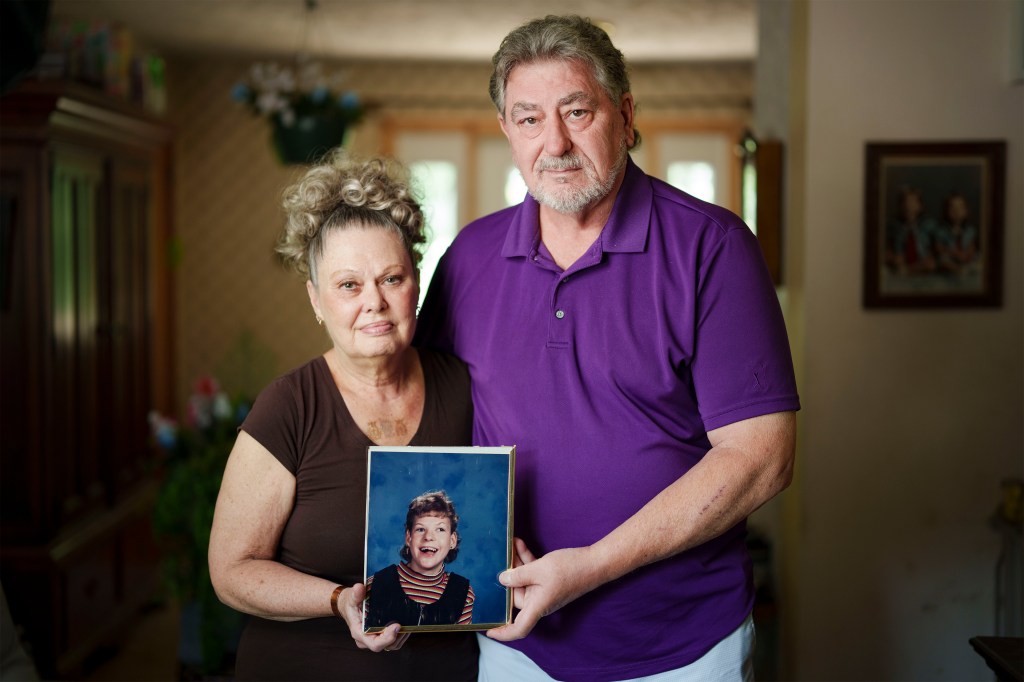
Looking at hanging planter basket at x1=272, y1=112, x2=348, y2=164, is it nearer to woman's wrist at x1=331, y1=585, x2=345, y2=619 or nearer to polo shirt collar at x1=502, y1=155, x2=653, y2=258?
polo shirt collar at x1=502, y1=155, x2=653, y2=258

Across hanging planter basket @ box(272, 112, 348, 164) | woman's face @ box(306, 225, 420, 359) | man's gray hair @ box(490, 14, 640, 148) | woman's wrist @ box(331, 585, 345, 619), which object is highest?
hanging planter basket @ box(272, 112, 348, 164)

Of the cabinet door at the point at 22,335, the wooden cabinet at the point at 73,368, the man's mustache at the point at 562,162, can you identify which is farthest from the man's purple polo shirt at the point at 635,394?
the cabinet door at the point at 22,335

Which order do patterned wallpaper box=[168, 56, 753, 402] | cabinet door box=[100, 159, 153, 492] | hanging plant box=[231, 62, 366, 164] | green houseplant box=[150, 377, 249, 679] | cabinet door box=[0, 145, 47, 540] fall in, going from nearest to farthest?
green houseplant box=[150, 377, 249, 679]
cabinet door box=[0, 145, 47, 540]
cabinet door box=[100, 159, 153, 492]
hanging plant box=[231, 62, 366, 164]
patterned wallpaper box=[168, 56, 753, 402]

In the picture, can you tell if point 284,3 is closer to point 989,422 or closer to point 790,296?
point 790,296

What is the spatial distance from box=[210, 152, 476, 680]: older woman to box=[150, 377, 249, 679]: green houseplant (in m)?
1.34

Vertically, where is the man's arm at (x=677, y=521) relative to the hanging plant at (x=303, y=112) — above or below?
below

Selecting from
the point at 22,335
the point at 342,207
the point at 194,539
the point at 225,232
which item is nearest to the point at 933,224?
the point at 342,207

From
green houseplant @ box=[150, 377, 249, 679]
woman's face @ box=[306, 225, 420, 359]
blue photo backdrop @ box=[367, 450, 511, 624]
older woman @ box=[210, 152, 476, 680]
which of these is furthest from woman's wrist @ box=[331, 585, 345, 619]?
green houseplant @ box=[150, 377, 249, 679]

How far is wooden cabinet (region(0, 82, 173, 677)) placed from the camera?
3.61 m

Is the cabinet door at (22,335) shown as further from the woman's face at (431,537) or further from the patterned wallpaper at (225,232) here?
the patterned wallpaper at (225,232)

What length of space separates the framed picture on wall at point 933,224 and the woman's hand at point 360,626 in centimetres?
207

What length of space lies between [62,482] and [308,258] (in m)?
2.67

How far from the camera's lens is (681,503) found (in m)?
1.47

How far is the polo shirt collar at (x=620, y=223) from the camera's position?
62.3 inches
